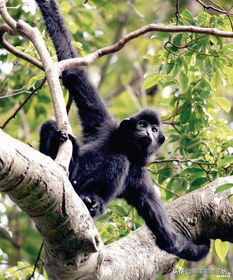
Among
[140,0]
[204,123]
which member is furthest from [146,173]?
[140,0]

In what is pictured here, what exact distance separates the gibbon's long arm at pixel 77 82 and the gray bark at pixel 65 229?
6.74 ft

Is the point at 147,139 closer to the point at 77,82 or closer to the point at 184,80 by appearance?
the point at 184,80

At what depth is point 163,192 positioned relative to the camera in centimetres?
811

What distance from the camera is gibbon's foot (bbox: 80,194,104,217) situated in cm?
655

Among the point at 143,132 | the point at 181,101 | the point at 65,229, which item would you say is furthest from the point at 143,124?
the point at 65,229

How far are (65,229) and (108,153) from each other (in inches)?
125

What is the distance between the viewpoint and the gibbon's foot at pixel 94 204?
6.55 metres

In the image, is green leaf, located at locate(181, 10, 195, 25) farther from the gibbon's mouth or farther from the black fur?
the gibbon's mouth

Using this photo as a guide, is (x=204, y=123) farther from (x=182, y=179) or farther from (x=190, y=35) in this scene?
(x=190, y=35)

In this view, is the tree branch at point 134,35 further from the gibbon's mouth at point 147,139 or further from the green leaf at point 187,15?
the gibbon's mouth at point 147,139

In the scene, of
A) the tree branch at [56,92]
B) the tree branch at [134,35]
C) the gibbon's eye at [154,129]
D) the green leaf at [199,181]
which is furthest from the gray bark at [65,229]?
the gibbon's eye at [154,129]

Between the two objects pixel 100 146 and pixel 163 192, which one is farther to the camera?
pixel 163 192

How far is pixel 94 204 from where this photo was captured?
6703mm

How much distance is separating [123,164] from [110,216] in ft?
2.48
